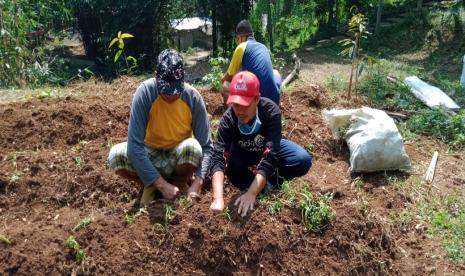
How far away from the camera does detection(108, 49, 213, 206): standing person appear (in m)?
2.84

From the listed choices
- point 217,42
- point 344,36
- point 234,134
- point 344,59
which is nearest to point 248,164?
point 234,134

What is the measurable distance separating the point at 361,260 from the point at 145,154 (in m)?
1.45

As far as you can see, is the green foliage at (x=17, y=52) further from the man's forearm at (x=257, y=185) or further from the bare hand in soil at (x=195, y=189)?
the man's forearm at (x=257, y=185)

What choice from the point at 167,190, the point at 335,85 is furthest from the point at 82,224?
the point at 335,85

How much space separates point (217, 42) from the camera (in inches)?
434

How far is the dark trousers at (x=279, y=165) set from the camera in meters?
3.23

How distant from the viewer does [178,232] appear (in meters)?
2.57

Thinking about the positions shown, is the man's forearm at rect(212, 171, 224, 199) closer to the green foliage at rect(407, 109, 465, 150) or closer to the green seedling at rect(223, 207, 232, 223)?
the green seedling at rect(223, 207, 232, 223)

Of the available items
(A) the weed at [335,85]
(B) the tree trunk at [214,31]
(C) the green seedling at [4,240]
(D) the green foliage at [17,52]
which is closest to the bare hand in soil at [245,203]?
(C) the green seedling at [4,240]

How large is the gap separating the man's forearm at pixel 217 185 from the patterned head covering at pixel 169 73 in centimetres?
57

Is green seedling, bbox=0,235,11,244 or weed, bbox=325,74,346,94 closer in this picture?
green seedling, bbox=0,235,11,244

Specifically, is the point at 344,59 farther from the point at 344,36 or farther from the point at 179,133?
the point at 179,133

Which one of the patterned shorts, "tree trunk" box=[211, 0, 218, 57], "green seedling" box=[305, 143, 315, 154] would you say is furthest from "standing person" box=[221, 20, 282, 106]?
"tree trunk" box=[211, 0, 218, 57]

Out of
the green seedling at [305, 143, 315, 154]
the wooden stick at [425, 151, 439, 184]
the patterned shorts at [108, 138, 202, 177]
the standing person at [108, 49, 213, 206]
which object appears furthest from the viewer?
the green seedling at [305, 143, 315, 154]
